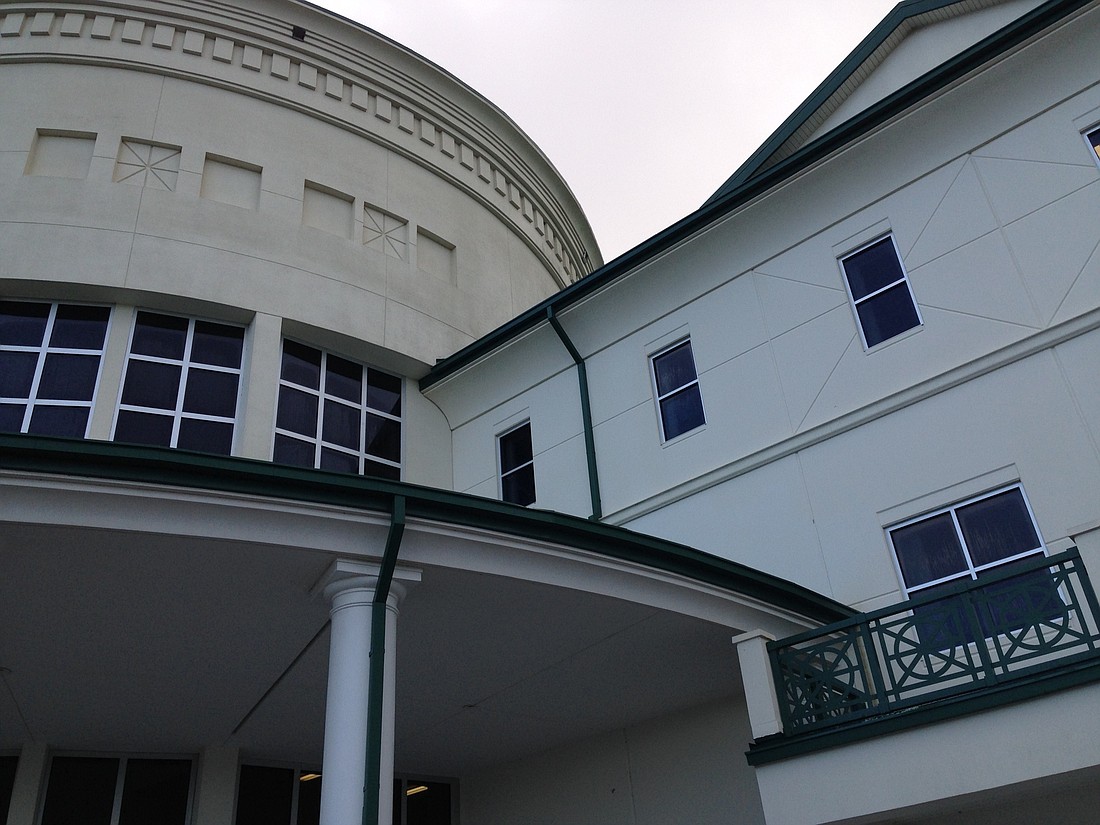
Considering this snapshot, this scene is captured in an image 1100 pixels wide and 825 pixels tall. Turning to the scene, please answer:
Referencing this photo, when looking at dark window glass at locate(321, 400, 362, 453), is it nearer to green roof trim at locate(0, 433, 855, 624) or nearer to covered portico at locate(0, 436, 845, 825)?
covered portico at locate(0, 436, 845, 825)

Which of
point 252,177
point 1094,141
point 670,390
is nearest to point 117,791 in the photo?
point 670,390

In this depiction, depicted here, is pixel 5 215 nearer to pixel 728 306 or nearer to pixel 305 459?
pixel 305 459

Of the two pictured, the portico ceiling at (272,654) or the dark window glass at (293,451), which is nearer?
the portico ceiling at (272,654)

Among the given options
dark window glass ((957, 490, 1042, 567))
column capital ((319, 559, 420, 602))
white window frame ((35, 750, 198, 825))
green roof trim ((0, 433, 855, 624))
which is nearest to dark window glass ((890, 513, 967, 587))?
dark window glass ((957, 490, 1042, 567))

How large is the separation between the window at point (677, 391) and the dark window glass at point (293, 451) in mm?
5406

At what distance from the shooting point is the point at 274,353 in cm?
1485

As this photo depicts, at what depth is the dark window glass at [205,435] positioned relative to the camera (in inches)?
545

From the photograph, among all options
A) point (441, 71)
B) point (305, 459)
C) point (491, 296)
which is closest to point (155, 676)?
point (305, 459)

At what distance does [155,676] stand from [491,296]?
11.0 meters

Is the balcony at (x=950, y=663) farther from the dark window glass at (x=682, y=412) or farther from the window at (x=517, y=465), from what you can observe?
the window at (x=517, y=465)

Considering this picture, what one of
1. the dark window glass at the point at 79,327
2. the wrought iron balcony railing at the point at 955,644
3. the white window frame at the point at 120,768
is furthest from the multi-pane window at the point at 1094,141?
the dark window glass at the point at 79,327

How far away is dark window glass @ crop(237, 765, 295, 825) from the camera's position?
11.8m

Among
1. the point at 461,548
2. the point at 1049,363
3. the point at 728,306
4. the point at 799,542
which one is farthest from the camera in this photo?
the point at 728,306

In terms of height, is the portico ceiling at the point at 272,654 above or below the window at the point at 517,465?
below
